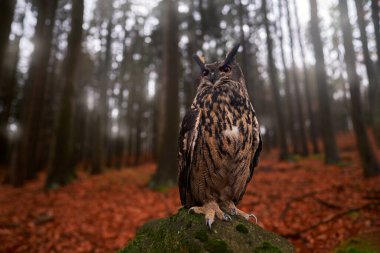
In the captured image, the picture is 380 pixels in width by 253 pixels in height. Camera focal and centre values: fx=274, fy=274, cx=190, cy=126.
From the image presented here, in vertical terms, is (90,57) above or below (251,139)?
above

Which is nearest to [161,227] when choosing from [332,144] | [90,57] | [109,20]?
[332,144]

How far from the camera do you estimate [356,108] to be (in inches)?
331

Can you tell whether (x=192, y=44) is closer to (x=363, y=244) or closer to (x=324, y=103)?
(x=324, y=103)

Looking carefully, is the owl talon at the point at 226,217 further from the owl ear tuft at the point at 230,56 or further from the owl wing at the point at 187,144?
the owl ear tuft at the point at 230,56

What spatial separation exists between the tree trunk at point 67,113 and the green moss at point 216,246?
8693mm

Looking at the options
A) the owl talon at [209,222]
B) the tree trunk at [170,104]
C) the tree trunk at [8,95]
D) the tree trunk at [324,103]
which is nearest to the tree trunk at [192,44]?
the tree trunk at [170,104]

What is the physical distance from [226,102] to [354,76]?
7.36 metres

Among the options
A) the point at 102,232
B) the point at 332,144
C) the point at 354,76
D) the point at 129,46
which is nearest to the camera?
the point at 102,232

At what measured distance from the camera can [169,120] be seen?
31.0 feet

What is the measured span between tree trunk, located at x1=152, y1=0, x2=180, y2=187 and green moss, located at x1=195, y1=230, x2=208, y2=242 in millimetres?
6793

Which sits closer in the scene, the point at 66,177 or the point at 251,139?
the point at 251,139

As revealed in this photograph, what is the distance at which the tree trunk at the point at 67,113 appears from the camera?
9.71 metres

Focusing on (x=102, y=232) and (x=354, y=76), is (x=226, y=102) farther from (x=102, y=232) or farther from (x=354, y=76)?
(x=354, y=76)

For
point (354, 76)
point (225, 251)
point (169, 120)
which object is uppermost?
point (354, 76)
